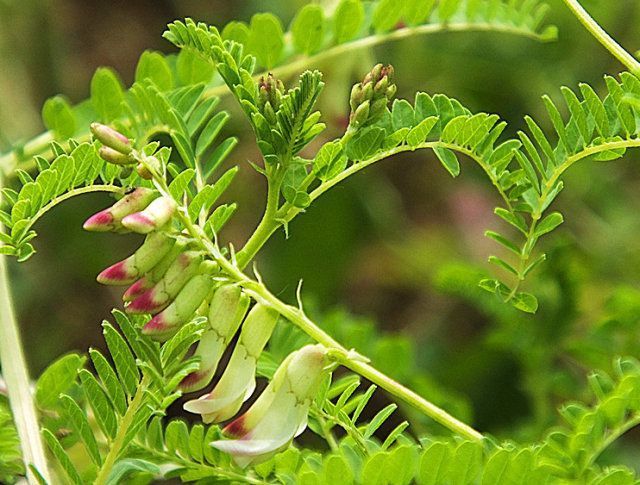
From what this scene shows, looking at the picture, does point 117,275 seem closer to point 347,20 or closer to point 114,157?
point 114,157

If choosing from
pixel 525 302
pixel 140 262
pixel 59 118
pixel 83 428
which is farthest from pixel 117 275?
pixel 59 118

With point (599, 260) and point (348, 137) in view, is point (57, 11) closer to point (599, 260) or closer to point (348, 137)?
point (599, 260)

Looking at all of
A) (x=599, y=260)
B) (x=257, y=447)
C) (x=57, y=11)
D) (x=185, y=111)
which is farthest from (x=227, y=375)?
(x=57, y=11)

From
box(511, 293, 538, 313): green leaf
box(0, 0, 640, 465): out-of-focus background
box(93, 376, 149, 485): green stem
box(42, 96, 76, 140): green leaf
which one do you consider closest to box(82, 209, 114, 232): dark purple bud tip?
box(93, 376, 149, 485): green stem

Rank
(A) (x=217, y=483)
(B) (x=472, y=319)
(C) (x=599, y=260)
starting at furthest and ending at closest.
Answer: (B) (x=472, y=319) → (C) (x=599, y=260) → (A) (x=217, y=483)

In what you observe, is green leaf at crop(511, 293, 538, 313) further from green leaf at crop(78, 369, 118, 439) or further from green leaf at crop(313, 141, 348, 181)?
green leaf at crop(78, 369, 118, 439)

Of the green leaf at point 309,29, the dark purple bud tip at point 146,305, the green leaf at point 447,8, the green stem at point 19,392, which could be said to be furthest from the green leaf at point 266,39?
the dark purple bud tip at point 146,305
